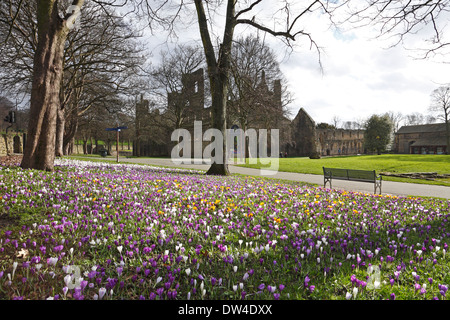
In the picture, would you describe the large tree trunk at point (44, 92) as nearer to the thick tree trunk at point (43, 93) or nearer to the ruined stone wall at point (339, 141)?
the thick tree trunk at point (43, 93)

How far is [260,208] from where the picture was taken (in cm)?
556

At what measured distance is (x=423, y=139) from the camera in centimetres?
7169

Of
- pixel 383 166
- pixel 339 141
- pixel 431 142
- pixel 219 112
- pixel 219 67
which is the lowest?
pixel 383 166

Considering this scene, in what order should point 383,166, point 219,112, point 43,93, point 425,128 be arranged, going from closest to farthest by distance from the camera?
point 43,93 → point 219,112 → point 383,166 → point 425,128

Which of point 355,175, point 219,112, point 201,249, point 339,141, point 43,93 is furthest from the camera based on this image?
point 339,141

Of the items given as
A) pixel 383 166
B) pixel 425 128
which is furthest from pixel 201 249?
pixel 425 128

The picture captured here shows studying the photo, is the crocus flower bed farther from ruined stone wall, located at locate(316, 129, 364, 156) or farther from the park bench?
ruined stone wall, located at locate(316, 129, 364, 156)

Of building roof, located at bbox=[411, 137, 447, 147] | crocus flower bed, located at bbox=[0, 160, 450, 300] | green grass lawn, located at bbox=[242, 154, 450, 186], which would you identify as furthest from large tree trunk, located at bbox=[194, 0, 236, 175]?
building roof, located at bbox=[411, 137, 447, 147]

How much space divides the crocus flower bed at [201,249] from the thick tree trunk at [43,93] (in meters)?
3.06

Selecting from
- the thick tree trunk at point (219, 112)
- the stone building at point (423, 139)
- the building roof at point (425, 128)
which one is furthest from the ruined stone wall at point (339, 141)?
the thick tree trunk at point (219, 112)

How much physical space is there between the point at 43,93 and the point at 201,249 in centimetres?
850

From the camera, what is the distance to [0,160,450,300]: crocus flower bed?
2.46 metres

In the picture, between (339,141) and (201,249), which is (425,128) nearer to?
(339,141)
